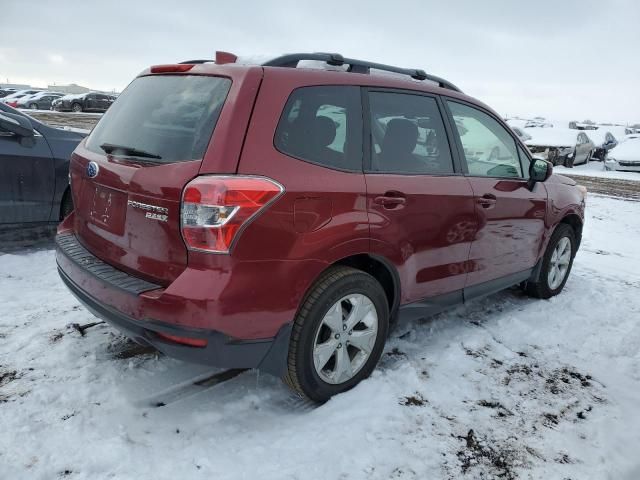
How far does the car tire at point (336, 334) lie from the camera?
2.59 metres

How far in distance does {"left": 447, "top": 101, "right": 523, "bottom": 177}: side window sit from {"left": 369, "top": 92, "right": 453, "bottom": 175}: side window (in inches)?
9.4

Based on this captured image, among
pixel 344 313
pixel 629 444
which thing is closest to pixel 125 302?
pixel 344 313

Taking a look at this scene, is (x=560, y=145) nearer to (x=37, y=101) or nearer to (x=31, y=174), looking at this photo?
(x=31, y=174)

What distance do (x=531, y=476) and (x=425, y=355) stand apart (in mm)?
1164

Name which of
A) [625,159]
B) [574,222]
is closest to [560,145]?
[625,159]

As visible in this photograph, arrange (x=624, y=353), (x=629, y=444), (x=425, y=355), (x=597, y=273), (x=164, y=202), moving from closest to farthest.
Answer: (x=164, y=202), (x=629, y=444), (x=425, y=355), (x=624, y=353), (x=597, y=273)

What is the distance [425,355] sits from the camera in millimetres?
3471

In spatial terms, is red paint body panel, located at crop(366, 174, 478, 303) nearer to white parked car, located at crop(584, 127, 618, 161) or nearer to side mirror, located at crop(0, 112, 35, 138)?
side mirror, located at crop(0, 112, 35, 138)

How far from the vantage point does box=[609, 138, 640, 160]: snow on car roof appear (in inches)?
757

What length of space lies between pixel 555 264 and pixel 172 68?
373 cm

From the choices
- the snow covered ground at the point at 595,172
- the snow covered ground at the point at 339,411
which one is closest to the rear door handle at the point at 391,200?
the snow covered ground at the point at 339,411

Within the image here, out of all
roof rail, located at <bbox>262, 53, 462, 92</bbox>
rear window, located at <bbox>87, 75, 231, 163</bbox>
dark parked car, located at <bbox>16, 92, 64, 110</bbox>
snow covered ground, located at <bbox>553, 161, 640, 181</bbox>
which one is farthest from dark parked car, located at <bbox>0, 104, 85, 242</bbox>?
dark parked car, located at <bbox>16, 92, 64, 110</bbox>

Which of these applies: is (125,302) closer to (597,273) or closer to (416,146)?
(416,146)

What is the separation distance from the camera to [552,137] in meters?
19.9
